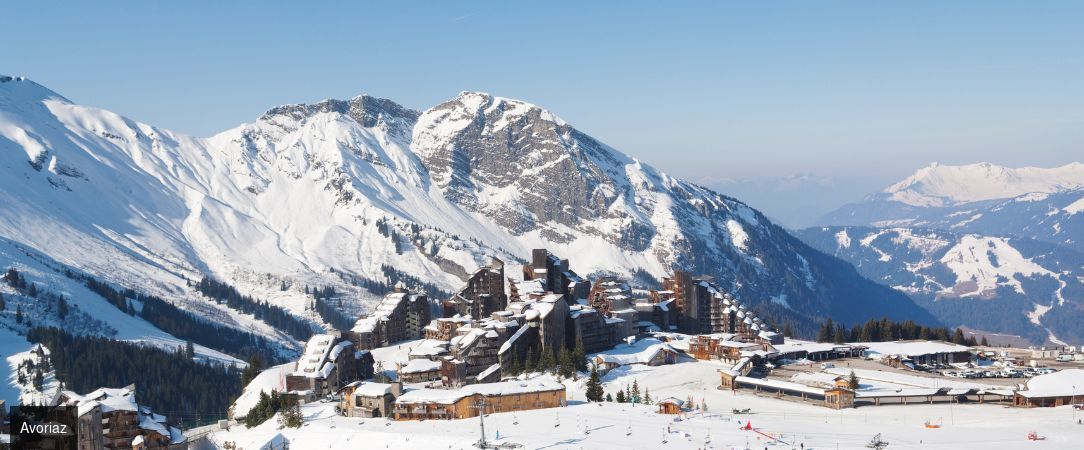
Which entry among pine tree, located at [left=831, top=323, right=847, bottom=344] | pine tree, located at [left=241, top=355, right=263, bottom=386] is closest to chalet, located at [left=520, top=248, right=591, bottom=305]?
pine tree, located at [left=831, top=323, right=847, bottom=344]

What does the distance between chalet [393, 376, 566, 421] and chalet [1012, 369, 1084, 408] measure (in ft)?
172

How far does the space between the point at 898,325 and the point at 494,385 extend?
315 ft

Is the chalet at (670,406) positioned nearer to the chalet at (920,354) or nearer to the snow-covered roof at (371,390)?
the snow-covered roof at (371,390)

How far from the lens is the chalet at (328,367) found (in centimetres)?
13550

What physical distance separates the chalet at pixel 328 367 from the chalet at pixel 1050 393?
86.8 metres

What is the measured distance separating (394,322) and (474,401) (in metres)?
76.3

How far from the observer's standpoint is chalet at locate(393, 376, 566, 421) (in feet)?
364

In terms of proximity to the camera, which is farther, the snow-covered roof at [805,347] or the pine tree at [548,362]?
the snow-covered roof at [805,347]

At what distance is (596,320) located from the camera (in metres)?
156

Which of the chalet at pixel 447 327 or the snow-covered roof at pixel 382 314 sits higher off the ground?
the snow-covered roof at pixel 382 314

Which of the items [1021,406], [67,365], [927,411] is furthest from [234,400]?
[1021,406]

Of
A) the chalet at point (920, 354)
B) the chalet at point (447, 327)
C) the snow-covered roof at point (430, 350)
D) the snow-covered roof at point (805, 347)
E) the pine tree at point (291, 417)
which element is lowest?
the pine tree at point (291, 417)

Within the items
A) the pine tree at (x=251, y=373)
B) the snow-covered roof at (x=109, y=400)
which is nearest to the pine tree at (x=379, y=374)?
the pine tree at (x=251, y=373)

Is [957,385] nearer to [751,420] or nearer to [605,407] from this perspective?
[751,420]
